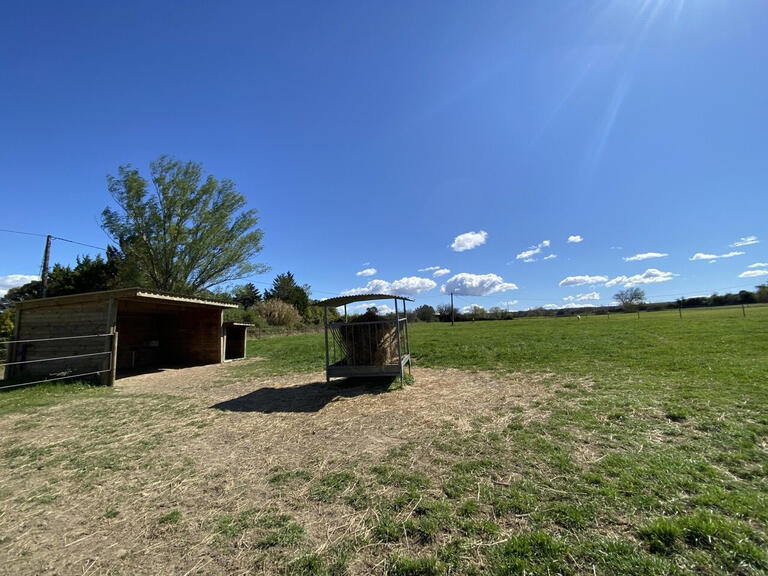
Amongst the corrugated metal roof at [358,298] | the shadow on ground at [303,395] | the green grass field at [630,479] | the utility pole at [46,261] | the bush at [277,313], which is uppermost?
the utility pole at [46,261]

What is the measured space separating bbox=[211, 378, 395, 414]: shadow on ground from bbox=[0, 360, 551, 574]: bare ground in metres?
0.07

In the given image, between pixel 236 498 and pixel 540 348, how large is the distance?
1239 cm

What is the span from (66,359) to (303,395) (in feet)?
27.9

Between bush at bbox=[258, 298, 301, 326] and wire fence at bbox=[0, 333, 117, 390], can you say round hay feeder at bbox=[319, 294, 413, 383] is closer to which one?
wire fence at bbox=[0, 333, 117, 390]

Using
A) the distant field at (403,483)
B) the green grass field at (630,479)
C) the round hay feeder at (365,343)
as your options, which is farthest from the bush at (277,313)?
the green grass field at (630,479)

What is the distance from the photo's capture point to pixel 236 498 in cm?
298

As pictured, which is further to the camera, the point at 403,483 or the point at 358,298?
the point at 358,298

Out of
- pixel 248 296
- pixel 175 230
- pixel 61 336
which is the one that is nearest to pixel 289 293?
pixel 248 296

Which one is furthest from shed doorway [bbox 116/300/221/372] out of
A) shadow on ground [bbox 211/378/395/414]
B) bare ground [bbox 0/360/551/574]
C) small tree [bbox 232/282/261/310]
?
small tree [bbox 232/282/261/310]

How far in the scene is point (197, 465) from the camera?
3.75 metres

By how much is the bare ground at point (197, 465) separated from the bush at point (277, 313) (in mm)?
26673

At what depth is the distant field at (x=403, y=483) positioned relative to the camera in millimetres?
2121

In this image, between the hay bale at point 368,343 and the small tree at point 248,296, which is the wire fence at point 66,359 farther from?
the small tree at point 248,296

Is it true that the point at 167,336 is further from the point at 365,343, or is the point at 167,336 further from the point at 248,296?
the point at 248,296
